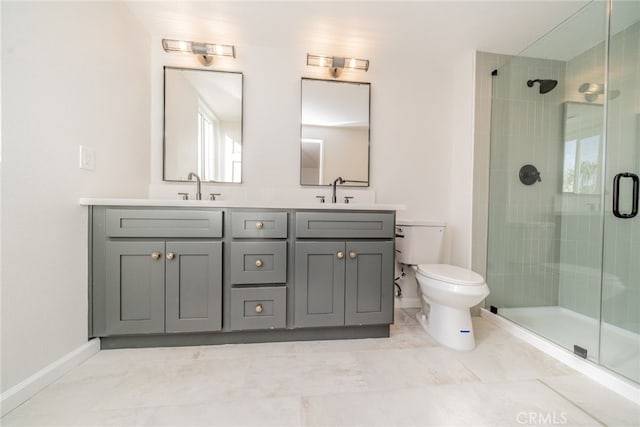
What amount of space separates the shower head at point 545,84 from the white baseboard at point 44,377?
342cm

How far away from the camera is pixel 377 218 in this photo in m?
1.49

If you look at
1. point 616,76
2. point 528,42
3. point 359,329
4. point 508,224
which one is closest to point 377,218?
point 359,329

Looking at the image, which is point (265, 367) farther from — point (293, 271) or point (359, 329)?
point (359, 329)

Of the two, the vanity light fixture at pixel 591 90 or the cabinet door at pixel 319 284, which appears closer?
the cabinet door at pixel 319 284

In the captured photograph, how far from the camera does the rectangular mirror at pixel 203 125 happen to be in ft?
5.98

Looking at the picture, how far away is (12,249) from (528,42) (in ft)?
10.7

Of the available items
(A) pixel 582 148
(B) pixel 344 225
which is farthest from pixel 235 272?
(A) pixel 582 148

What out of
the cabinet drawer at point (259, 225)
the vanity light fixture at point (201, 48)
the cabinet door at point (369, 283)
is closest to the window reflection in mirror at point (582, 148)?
the cabinet door at point (369, 283)

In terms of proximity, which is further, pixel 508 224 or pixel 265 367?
pixel 508 224

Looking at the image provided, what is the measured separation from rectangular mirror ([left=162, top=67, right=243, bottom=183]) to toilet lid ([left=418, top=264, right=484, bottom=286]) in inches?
59.3

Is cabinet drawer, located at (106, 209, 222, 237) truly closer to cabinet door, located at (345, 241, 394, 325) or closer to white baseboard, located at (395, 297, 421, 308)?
cabinet door, located at (345, 241, 394, 325)

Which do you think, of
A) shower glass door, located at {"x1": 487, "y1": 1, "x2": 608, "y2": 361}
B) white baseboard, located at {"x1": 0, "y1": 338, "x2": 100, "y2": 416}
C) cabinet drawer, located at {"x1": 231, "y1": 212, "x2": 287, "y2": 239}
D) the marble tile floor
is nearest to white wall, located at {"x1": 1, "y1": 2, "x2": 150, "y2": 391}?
white baseboard, located at {"x1": 0, "y1": 338, "x2": 100, "y2": 416}

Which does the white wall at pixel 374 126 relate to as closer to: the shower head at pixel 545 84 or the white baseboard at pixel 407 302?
the shower head at pixel 545 84

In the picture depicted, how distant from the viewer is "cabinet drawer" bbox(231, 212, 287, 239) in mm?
1388
